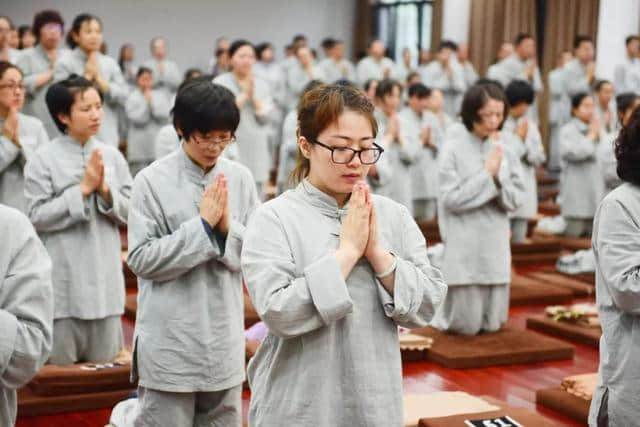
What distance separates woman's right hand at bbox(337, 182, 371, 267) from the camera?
2.29 m

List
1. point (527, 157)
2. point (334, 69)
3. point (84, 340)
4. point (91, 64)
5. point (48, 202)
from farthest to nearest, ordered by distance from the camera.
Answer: point (334, 69) < point (527, 157) < point (91, 64) < point (84, 340) < point (48, 202)

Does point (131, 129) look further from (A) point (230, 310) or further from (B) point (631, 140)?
(B) point (631, 140)

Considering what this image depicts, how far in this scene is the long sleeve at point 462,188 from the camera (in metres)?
5.78

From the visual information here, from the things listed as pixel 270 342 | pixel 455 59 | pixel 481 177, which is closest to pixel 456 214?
pixel 481 177

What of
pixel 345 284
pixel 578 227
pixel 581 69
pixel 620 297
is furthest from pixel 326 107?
pixel 581 69

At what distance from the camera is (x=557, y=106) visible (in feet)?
42.5

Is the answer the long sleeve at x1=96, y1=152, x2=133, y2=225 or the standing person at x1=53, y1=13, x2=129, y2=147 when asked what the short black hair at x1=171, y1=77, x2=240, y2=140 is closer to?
the long sleeve at x1=96, y1=152, x2=133, y2=225

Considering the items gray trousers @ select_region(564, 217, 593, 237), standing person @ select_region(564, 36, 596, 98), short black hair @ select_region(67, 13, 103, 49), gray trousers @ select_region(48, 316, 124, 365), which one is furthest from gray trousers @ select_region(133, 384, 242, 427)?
standing person @ select_region(564, 36, 596, 98)

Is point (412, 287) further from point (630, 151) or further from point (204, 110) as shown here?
point (204, 110)

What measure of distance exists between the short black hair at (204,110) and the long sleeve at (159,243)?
0.26 metres

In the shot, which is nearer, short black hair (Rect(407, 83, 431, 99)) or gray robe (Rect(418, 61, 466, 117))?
short black hair (Rect(407, 83, 431, 99))

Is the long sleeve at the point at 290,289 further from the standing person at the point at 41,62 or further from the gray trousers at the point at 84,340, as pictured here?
the standing person at the point at 41,62

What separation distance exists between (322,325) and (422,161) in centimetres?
789

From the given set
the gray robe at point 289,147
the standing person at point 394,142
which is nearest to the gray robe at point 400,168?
the standing person at point 394,142
